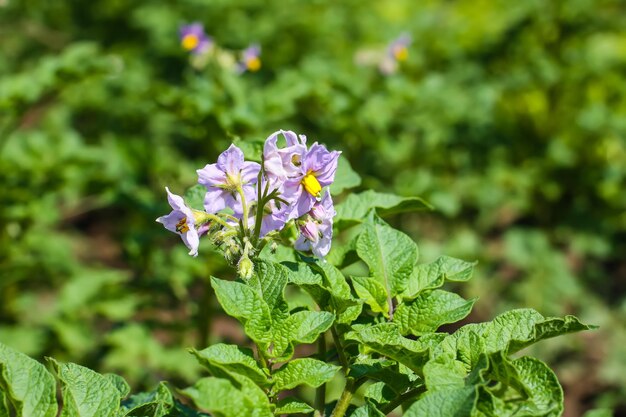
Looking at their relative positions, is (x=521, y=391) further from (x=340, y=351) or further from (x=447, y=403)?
(x=340, y=351)

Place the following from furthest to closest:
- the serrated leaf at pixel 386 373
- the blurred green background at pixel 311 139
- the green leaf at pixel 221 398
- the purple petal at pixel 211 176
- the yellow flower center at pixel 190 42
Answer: the yellow flower center at pixel 190 42, the blurred green background at pixel 311 139, the purple petal at pixel 211 176, the serrated leaf at pixel 386 373, the green leaf at pixel 221 398

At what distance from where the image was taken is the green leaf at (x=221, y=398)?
0.82 m

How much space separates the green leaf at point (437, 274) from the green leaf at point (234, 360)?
287 millimetres

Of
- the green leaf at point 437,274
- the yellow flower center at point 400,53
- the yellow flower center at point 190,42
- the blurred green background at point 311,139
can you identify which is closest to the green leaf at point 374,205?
the green leaf at point 437,274

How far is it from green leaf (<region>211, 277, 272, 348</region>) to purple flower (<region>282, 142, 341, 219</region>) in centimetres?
15

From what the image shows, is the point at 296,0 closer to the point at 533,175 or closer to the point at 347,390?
the point at 533,175

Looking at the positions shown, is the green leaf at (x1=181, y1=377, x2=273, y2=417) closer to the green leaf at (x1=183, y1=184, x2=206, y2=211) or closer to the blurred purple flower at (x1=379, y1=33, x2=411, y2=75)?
the green leaf at (x1=183, y1=184, x2=206, y2=211)

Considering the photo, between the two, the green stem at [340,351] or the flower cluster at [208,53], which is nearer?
the green stem at [340,351]

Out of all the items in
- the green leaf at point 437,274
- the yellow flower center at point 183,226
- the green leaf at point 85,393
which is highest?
the yellow flower center at point 183,226

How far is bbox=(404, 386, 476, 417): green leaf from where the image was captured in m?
0.85

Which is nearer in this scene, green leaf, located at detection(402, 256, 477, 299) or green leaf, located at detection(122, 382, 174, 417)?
green leaf, located at detection(122, 382, 174, 417)

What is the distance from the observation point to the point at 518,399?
0.97 m

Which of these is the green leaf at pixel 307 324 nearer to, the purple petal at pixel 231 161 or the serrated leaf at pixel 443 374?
the serrated leaf at pixel 443 374

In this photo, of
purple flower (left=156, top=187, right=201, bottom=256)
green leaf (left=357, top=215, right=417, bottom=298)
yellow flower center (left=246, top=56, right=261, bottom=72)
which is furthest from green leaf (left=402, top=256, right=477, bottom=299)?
yellow flower center (left=246, top=56, right=261, bottom=72)
